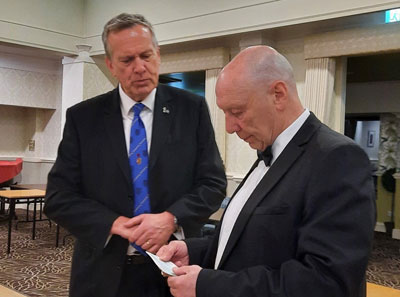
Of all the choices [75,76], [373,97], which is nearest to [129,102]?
[75,76]

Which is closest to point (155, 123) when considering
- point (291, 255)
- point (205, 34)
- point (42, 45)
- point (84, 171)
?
point (84, 171)

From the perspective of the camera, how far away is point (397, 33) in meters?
5.70

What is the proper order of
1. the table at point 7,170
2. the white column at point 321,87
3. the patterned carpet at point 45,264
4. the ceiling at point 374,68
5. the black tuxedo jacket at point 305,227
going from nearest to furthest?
the black tuxedo jacket at point 305,227 < the patterned carpet at point 45,264 < the white column at point 321,87 < the ceiling at point 374,68 < the table at point 7,170

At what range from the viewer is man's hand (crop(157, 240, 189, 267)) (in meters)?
1.47

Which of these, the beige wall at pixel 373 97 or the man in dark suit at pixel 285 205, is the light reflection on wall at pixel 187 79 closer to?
the beige wall at pixel 373 97

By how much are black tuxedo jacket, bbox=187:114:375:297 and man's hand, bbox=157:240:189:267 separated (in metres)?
0.25

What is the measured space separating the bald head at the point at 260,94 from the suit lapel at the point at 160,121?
21.4 inches

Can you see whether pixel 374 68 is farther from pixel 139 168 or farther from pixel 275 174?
pixel 275 174

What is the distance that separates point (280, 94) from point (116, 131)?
775mm

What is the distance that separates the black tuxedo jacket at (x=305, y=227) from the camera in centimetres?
106

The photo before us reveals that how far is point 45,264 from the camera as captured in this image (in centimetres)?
620

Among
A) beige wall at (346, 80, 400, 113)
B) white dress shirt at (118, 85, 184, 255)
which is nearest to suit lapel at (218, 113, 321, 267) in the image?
white dress shirt at (118, 85, 184, 255)

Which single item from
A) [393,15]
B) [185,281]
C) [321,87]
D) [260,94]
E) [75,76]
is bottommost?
[185,281]

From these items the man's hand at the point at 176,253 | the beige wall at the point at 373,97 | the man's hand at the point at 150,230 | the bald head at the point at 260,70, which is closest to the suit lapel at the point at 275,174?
the bald head at the point at 260,70
